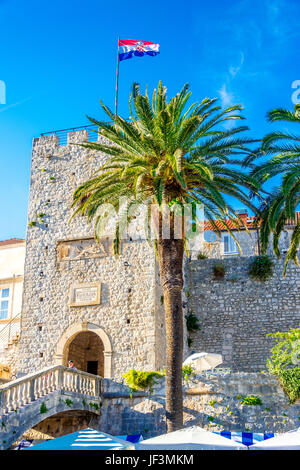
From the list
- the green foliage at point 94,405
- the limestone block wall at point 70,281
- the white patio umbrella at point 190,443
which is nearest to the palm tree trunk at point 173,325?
the white patio umbrella at point 190,443

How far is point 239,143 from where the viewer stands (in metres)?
19.3

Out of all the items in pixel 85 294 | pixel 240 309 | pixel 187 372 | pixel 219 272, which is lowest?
pixel 187 372

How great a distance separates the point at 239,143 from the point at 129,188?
12.7 ft

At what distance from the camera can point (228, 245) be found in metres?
37.3

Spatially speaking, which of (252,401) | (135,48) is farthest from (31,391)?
(135,48)

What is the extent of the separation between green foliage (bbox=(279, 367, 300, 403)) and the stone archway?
23.4 feet

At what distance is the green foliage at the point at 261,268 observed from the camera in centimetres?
2778

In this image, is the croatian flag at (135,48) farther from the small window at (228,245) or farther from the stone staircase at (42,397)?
the small window at (228,245)

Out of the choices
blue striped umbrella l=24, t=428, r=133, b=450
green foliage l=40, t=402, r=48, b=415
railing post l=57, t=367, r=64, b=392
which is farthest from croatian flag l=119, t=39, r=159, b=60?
blue striped umbrella l=24, t=428, r=133, b=450

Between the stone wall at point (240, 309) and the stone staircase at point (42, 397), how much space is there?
26.2 feet

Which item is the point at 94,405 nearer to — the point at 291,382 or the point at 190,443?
the point at 291,382

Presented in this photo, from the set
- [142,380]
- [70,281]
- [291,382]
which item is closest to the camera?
[291,382]

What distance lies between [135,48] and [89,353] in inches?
553
